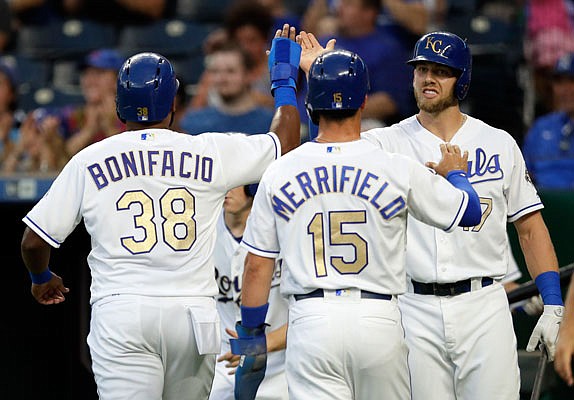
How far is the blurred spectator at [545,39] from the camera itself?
8.41 meters

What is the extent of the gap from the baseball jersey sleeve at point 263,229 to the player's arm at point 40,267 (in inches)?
34.2

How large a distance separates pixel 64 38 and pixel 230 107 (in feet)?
9.80

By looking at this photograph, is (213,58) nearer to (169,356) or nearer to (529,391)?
(529,391)

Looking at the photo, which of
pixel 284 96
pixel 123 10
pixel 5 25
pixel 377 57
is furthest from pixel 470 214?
pixel 5 25

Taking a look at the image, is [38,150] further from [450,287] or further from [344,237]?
[344,237]

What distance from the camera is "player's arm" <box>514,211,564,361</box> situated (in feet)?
15.5

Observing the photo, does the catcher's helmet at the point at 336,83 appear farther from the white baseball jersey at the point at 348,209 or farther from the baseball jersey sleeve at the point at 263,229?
the baseball jersey sleeve at the point at 263,229

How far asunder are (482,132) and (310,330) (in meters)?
1.37

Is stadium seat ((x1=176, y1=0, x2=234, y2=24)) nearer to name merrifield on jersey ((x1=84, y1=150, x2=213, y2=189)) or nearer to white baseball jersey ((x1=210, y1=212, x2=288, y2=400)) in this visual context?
white baseball jersey ((x1=210, y1=212, x2=288, y2=400))

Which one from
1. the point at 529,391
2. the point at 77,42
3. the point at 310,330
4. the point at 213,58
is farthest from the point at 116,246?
the point at 77,42

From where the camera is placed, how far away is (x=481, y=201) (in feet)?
15.7

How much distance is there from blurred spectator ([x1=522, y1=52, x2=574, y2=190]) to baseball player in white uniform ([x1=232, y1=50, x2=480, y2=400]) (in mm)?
3069

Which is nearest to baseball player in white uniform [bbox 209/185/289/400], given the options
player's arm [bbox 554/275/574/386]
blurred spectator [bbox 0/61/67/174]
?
player's arm [bbox 554/275/574/386]

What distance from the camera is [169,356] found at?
4336 mm
